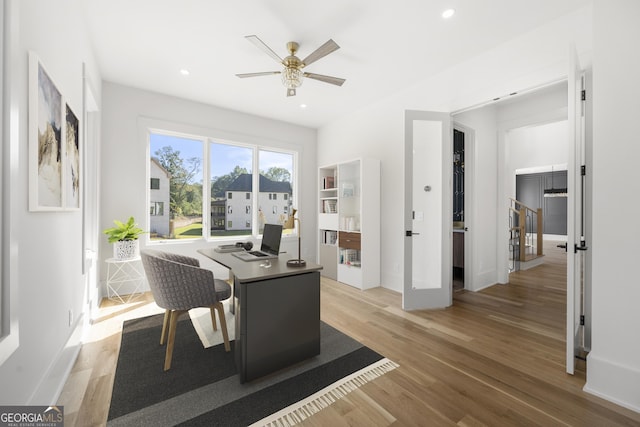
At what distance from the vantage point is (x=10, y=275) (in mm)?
1074

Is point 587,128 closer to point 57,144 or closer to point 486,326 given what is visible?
point 486,326

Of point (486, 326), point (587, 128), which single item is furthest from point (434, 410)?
point (587, 128)

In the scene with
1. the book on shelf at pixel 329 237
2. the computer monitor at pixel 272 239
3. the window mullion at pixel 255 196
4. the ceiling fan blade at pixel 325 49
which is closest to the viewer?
the ceiling fan blade at pixel 325 49

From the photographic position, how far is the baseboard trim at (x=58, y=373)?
4.97ft

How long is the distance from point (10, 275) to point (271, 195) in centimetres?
443

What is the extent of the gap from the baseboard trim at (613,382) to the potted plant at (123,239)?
4779 mm

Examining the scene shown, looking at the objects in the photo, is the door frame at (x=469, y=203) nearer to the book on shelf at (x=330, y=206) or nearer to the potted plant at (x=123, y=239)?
the book on shelf at (x=330, y=206)

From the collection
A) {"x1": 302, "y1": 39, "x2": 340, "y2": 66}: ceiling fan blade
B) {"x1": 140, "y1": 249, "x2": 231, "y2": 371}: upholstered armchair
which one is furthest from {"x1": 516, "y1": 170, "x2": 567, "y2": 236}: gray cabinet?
{"x1": 140, "y1": 249, "x2": 231, "y2": 371}: upholstered armchair

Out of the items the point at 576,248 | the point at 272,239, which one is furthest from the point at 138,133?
the point at 576,248

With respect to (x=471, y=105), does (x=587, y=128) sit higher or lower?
lower

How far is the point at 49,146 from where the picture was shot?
1.61 m

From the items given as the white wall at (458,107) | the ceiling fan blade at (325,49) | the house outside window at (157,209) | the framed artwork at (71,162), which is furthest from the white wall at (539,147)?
the framed artwork at (71,162)

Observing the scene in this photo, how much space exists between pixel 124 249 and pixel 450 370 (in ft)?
13.1

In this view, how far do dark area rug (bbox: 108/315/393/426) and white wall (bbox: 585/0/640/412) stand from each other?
155 centimetres
